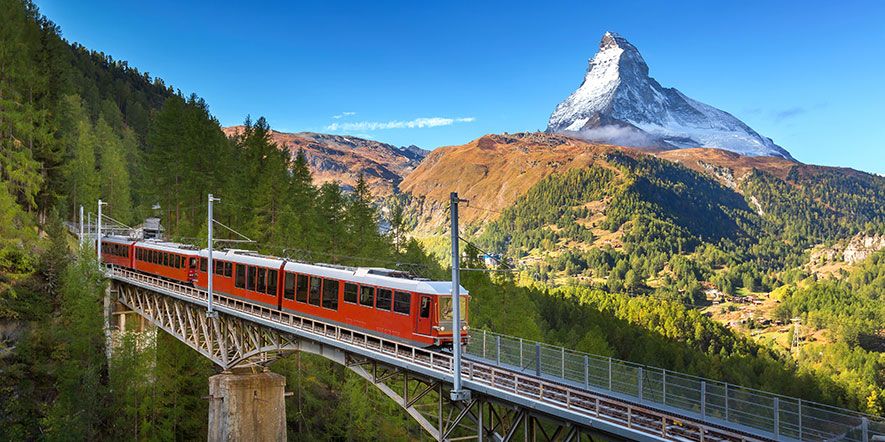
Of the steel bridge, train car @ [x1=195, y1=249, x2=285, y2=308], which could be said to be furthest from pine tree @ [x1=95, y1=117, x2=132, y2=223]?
the steel bridge

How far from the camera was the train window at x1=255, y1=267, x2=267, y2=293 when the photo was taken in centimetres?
3383

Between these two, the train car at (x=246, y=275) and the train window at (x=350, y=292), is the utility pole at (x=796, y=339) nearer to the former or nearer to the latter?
the train car at (x=246, y=275)

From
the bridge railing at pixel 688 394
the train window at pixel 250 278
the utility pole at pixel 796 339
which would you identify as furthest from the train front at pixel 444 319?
the utility pole at pixel 796 339

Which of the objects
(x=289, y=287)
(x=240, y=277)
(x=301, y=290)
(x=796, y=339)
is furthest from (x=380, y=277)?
(x=796, y=339)

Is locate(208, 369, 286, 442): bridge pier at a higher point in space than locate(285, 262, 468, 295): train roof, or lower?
lower

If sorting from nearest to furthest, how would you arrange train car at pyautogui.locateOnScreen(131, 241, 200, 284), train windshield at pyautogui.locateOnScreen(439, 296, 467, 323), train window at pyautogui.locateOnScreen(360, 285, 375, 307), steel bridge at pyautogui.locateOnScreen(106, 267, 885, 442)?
1. steel bridge at pyautogui.locateOnScreen(106, 267, 885, 442)
2. train windshield at pyautogui.locateOnScreen(439, 296, 467, 323)
3. train window at pyautogui.locateOnScreen(360, 285, 375, 307)
4. train car at pyautogui.locateOnScreen(131, 241, 200, 284)

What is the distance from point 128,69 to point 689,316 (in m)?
161

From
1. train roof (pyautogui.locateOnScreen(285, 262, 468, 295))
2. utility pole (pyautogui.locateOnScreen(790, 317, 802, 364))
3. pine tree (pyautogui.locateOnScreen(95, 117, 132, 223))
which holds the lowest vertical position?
utility pole (pyautogui.locateOnScreen(790, 317, 802, 364))

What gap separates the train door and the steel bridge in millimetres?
959

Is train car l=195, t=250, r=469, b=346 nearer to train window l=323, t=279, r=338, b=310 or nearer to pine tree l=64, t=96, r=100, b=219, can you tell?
train window l=323, t=279, r=338, b=310

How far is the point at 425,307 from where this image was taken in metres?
24.3

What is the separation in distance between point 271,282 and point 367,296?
28.2 ft

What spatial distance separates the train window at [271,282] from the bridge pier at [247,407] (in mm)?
4262

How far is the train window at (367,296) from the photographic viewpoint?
26.6m
